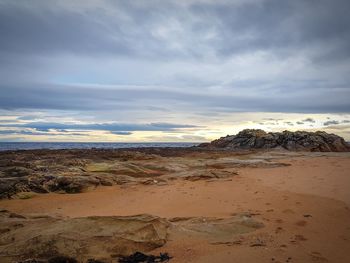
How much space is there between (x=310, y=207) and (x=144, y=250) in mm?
5234

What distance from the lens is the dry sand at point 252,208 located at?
5.64 m

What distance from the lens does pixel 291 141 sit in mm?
37844

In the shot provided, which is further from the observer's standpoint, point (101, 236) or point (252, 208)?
point (252, 208)

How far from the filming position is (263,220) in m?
7.54

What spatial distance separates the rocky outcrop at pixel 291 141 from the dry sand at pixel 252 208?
71.2ft

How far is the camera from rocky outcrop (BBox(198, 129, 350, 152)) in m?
36.0

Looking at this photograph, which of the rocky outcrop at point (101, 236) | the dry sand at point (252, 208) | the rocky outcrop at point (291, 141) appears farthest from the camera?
the rocky outcrop at point (291, 141)

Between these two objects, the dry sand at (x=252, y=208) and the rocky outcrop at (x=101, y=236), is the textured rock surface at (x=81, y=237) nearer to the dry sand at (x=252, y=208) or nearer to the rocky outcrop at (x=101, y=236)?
the rocky outcrop at (x=101, y=236)

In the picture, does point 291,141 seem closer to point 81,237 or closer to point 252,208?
point 252,208

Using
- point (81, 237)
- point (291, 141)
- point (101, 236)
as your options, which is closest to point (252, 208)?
point (101, 236)

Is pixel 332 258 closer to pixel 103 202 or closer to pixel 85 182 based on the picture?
pixel 103 202

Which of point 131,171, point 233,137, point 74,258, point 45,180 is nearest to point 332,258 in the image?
point 74,258

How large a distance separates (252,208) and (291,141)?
31.0 m

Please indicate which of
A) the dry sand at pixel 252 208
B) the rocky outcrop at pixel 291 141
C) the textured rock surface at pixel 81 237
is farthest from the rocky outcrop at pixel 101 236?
the rocky outcrop at pixel 291 141
